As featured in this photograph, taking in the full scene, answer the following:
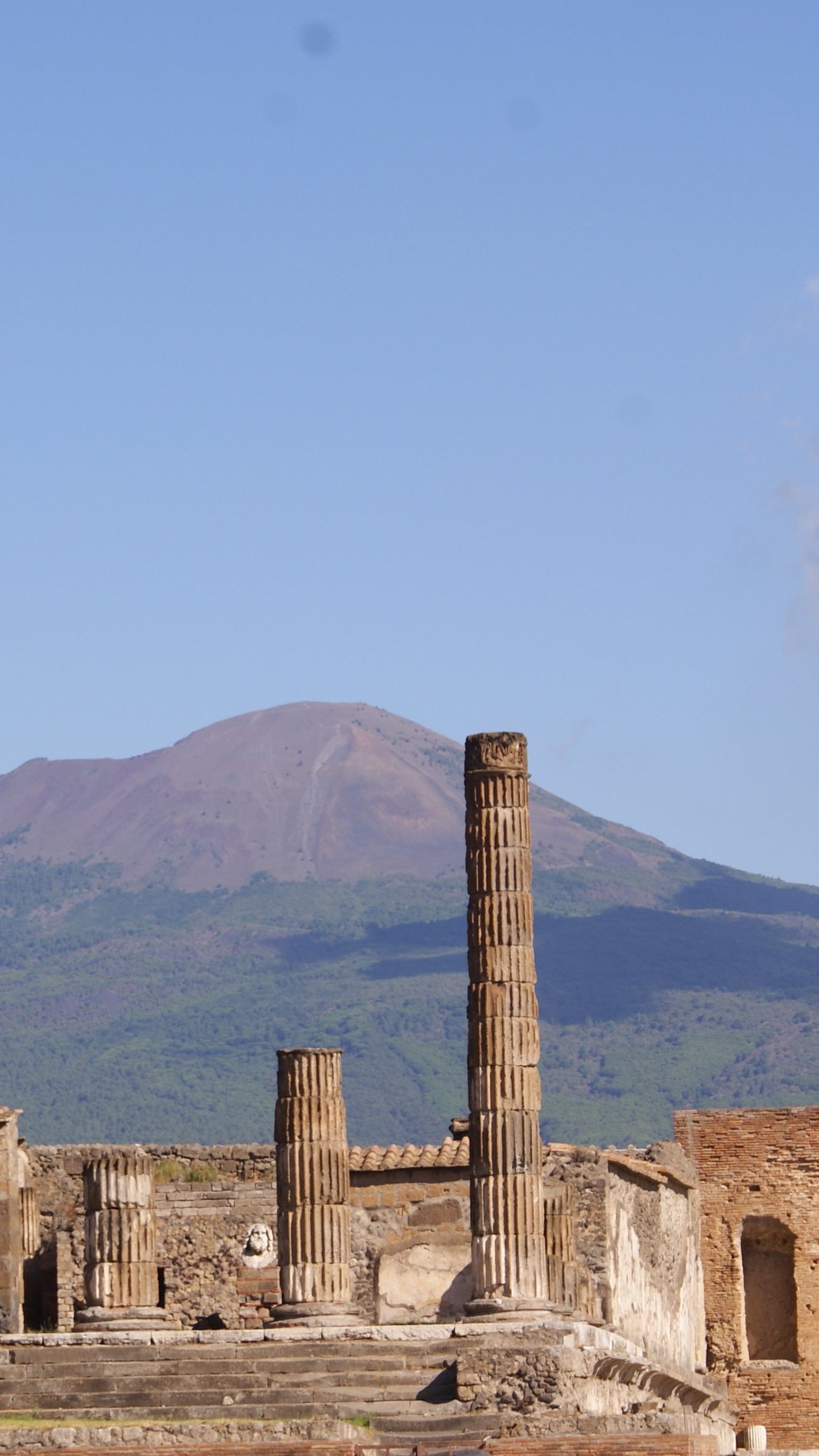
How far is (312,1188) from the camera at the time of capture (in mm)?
32594

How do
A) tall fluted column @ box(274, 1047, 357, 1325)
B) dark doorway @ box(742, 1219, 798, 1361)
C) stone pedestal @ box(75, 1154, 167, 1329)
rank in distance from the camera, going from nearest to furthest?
tall fluted column @ box(274, 1047, 357, 1325) < stone pedestal @ box(75, 1154, 167, 1329) < dark doorway @ box(742, 1219, 798, 1361)

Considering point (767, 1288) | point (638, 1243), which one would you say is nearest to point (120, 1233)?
point (638, 1243)

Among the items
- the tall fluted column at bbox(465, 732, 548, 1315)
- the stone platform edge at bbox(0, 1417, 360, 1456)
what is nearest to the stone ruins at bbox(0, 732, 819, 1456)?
the tall fluted column at bbox(465, 732, 548, 1315)

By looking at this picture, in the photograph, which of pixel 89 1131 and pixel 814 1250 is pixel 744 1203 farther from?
pixel 89 1131

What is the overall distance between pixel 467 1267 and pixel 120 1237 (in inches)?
231

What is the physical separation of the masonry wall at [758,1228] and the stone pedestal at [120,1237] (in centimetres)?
1107

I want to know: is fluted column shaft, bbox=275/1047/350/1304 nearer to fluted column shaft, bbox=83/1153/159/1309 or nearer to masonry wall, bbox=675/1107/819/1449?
fluted column shaft, bbox=83/1153/159/1309

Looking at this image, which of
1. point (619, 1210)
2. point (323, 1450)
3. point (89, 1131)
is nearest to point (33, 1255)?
point (619, 1210)

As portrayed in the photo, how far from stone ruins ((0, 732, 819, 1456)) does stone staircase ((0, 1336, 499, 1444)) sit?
3 centimetres

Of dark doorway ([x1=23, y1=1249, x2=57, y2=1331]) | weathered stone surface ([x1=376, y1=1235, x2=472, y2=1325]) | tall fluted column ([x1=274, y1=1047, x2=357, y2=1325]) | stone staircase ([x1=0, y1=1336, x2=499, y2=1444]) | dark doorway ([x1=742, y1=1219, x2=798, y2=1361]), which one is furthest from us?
dark doorway ([x1=742, y1=1219, x2=798, y2=1361])

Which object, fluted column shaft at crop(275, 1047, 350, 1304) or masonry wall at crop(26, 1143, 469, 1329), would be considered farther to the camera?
masonry wall at crop(26, 1143, 469, 1329)

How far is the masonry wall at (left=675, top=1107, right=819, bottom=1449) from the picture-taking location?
136 ft

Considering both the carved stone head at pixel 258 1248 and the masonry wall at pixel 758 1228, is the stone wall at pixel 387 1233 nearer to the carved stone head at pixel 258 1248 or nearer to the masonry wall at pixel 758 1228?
the carved stone head at pixel 258 1248

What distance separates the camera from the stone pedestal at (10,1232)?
3712cm
